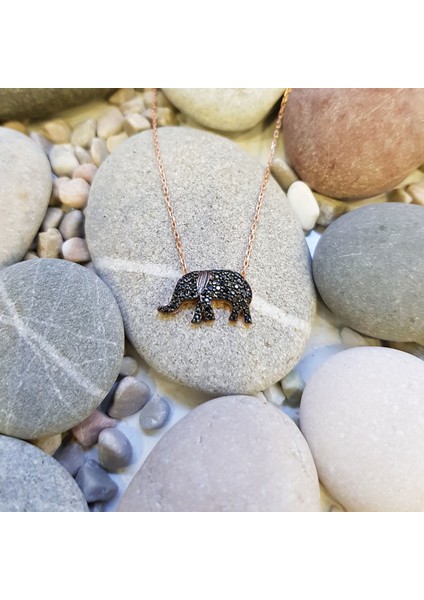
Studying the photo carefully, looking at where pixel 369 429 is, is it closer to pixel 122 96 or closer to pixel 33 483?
pixel 33 483

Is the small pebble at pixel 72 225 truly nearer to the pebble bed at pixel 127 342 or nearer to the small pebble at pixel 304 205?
the pebble bed at pixel 127 342

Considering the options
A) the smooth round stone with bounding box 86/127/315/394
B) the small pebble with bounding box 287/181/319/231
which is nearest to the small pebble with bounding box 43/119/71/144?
the smooth round stone with bounding box 86/127/315/394

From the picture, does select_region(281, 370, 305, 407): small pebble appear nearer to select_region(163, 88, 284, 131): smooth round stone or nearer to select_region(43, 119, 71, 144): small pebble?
select_region(163, 88, 284, 131): smooth round stone

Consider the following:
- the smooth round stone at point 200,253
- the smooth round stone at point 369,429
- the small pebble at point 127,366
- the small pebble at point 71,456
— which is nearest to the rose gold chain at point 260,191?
the smooth round stone at point 200,253

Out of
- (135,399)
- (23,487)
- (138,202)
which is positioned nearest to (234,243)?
(138,202)

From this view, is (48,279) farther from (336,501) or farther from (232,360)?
(336,501)

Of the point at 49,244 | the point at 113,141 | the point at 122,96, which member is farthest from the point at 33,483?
the point at 122,96

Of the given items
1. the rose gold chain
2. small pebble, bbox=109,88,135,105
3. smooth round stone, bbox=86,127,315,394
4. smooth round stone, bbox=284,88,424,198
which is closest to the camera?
smooth round stone, bbox=86,127,315,394
